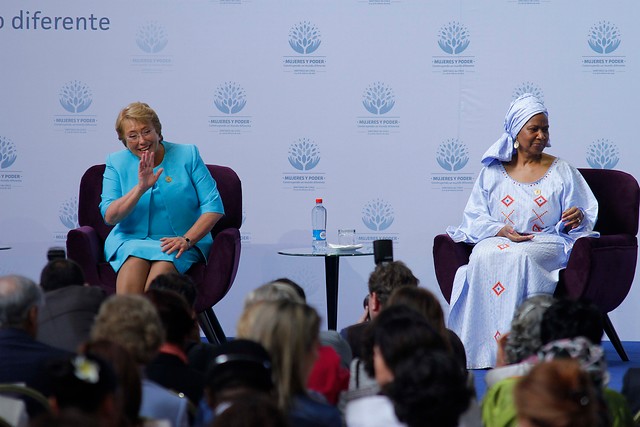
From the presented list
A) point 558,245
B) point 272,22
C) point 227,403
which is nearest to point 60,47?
point 272,22

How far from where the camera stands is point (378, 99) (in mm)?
6445

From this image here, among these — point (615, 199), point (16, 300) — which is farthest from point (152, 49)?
point (16, 300)

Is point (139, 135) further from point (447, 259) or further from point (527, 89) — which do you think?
point (527, 89)

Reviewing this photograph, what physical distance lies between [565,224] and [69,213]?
10.6ft

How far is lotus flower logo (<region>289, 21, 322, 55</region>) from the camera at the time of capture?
647 centimetres

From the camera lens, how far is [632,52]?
6.31 meters

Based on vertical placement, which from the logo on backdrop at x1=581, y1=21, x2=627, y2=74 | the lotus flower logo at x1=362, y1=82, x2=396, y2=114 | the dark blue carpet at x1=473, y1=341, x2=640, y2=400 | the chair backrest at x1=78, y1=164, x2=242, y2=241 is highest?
the logo on backdrop at x1=581, y1=21, x2=627, y2=74

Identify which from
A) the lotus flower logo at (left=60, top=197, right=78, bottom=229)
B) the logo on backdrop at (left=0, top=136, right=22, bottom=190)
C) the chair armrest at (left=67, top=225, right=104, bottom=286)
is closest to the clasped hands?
the chair armrest at (left=67, top=225, right=104, bottom=286)

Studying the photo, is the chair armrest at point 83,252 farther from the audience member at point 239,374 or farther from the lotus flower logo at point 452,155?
the audience member at point 239,374

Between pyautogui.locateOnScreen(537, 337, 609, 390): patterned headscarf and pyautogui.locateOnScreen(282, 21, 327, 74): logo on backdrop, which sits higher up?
pyautogui.locateOnScreen(282, 21, 327, 74): logo on backdrop

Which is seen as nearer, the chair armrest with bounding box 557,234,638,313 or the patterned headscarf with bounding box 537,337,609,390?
the patterned headscarf with bounding box 537,337,609,390

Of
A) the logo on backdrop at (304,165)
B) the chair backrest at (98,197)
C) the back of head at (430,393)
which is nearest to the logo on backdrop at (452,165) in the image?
the logo on backdrop at (304,165)

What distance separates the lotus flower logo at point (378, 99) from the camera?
6445 mm

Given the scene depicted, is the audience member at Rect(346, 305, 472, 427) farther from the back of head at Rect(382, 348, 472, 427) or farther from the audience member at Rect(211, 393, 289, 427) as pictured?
the audience member at Rect(211, 393, 289, 427)
